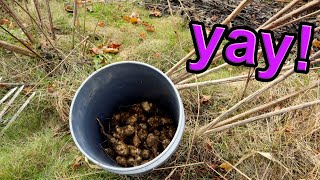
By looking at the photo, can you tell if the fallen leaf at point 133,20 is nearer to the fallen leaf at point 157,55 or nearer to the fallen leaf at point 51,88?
the fallen leaf at point 157,55

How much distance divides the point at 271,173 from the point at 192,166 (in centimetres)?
55

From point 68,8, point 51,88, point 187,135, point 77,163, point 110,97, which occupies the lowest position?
point 77,163

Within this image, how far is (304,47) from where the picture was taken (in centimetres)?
257

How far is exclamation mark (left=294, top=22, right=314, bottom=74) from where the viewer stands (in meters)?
2.40

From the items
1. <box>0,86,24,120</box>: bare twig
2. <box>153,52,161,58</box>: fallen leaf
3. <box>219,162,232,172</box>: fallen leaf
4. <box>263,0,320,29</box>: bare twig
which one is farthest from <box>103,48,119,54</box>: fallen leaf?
<box>263,0,320,29</box>: bare twig

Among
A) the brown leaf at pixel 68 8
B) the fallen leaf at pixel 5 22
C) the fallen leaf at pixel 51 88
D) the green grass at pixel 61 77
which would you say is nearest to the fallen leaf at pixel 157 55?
the green grass at pixel 61 77

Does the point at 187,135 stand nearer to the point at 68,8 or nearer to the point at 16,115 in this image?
the point at 16,115

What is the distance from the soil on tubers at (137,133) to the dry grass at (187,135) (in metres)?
0.14

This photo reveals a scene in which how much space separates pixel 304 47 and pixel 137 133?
128 centimetres

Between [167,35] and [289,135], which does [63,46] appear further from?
[289,135]

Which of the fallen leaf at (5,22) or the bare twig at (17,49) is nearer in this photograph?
the bare twig at (17,49)

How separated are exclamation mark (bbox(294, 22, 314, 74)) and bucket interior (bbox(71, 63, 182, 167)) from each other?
0.80 m

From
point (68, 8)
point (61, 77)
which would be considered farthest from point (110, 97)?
point (68, 8)

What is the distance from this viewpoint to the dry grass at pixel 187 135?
2.78 m
